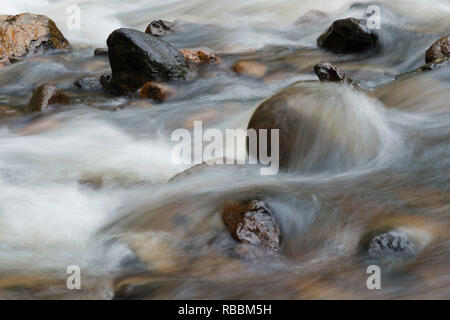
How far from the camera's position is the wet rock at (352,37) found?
7.90 m

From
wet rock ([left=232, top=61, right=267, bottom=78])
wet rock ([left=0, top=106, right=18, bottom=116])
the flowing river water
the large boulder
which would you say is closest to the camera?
the flowing river water

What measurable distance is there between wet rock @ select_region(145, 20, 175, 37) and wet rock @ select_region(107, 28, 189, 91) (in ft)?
8.54

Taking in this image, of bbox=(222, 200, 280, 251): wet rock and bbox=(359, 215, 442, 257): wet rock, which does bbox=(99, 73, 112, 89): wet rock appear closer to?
bbox=(222, 200, 280, 251): wet rock

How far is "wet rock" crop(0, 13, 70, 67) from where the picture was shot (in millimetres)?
8719

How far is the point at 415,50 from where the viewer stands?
7.62 metres

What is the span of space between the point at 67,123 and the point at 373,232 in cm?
399

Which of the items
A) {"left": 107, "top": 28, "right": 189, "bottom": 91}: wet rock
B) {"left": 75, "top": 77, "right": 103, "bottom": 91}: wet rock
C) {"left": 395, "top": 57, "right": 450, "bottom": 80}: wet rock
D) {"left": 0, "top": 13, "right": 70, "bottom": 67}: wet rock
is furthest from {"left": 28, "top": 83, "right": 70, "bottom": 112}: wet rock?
{"left": 395, "top": 57, "right": 450, "bottom": 80}: wet rock

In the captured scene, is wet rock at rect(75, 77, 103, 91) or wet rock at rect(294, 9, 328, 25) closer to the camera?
wet rock at rect(75, 77, 103, 91)

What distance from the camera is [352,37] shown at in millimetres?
7895

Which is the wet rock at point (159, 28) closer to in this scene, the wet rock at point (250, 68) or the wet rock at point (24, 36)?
the wet rock at point (24, 36)

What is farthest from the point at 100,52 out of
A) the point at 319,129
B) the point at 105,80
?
the point at 319,129

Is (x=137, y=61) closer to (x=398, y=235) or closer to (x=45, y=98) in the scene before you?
(x=45, y=98)

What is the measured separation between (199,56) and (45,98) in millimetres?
2215
